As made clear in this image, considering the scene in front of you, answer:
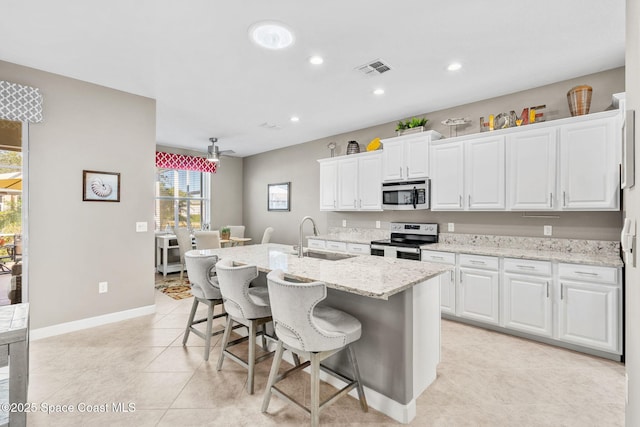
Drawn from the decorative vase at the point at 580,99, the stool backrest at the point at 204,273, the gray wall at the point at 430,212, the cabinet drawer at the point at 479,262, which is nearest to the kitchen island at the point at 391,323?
the stool backrest at the point at 204,273

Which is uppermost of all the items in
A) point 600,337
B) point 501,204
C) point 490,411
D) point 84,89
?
point 84,89

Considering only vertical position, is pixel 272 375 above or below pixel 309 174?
below

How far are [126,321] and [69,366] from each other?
1.05m

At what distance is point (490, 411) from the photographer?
200cm

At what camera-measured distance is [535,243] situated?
343 centimetres

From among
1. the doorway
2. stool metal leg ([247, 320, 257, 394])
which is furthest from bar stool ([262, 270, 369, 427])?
the doorway

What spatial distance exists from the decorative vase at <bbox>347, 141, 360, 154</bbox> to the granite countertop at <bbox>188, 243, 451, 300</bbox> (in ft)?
8.88

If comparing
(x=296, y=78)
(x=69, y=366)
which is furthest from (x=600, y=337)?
(x=69, y=366)

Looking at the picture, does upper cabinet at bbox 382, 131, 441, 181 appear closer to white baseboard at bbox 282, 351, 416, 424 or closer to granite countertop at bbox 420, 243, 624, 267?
granite countertop at bbox 420, 243, 624, 267

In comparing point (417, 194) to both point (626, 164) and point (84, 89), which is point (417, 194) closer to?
point (626, 164)

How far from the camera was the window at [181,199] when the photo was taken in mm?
6641

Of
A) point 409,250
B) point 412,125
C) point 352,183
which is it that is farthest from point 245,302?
Answer: point 412,125

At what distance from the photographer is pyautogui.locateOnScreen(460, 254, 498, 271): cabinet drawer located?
322 centimetres

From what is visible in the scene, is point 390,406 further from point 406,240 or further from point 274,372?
point 406,240
